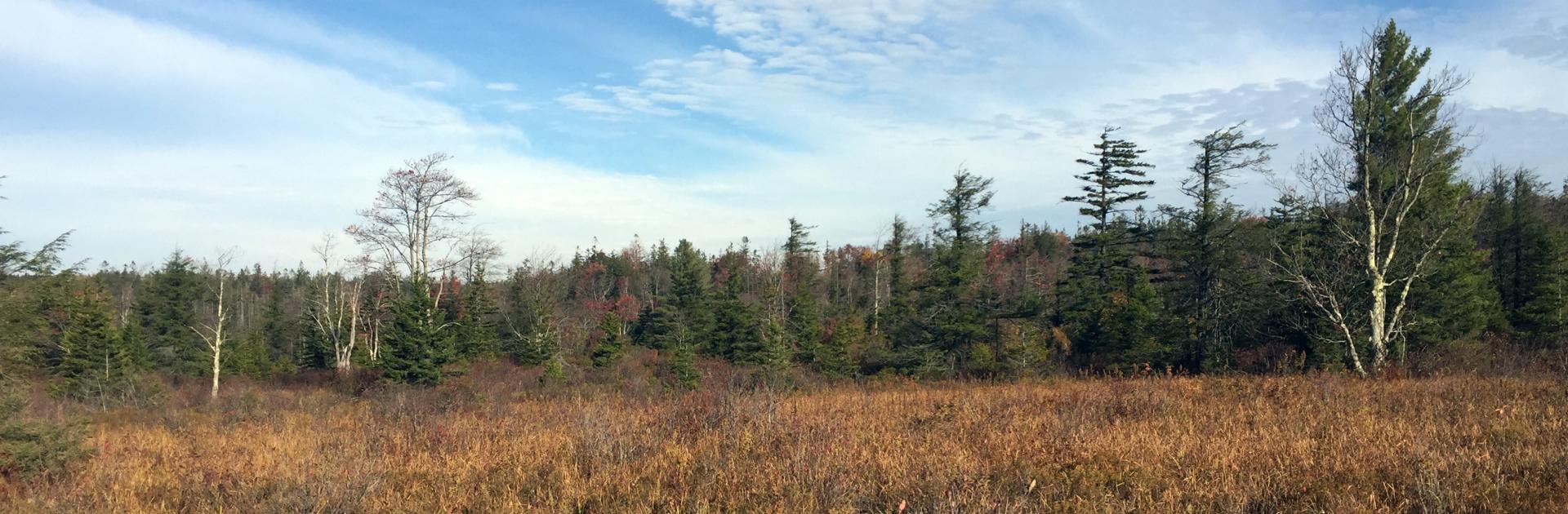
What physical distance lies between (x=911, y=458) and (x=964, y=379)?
15749 mm

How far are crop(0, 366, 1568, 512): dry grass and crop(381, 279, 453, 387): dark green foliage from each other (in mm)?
16217

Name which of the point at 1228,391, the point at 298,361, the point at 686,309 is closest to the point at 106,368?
the point at 298,361

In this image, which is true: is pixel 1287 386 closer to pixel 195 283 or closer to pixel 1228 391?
pixel 1228 391

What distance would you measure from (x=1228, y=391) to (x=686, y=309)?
1401 inches

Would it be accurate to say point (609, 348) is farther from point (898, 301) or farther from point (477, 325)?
point (898, 301)

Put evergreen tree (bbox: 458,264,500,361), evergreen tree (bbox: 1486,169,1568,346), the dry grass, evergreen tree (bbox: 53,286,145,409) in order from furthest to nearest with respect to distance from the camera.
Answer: evergreen tree (bbox: 458,264,500,361) < evergreen tree (bbox: 53,286,145,409) < evergreen tree (bbox: 1486,169,1568,346) < the dry grass

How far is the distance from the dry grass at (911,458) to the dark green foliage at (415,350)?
16.2 meters

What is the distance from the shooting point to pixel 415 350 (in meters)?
27.0

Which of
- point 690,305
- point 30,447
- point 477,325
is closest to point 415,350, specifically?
point 477,325

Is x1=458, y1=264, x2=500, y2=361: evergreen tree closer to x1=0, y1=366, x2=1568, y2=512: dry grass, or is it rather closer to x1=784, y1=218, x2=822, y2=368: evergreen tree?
x1=784, y1=218, x2=822, y2=368: evergreen tree

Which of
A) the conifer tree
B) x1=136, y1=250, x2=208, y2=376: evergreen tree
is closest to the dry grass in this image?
the conifer tree

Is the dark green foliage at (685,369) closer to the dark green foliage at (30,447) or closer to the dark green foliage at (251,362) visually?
the dark green foliage at (30,447)

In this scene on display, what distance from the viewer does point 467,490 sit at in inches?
242

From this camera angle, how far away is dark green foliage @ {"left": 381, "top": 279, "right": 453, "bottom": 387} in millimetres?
27031
